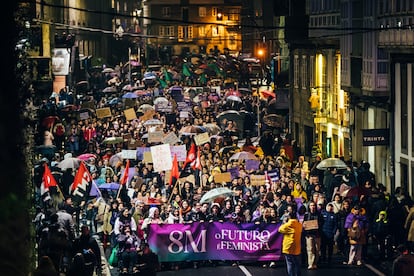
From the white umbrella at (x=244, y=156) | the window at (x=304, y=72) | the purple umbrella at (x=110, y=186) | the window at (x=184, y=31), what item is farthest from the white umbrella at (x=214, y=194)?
the window at (x=184, y=31)

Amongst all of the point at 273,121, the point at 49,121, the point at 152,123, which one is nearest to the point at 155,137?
the point at 49,121

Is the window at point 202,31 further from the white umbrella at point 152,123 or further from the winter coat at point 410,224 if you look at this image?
the winter coat at point 410,224

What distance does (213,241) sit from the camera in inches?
830

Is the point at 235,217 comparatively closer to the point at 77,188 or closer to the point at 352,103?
the point at 77,188

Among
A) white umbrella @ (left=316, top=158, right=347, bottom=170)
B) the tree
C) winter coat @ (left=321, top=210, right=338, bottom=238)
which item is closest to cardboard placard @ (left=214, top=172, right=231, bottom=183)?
white umbrella @ (left=316, top=158, right=347, bottom=170)

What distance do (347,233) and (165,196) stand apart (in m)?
5.63

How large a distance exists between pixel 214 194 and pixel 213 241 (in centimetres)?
278

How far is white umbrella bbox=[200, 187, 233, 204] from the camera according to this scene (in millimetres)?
23584

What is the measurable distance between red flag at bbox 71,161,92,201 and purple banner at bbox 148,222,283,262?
3.83 meters

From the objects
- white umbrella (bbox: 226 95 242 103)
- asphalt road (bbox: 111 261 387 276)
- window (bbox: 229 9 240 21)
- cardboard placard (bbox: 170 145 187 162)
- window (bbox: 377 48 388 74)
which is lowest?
asphalt road (bbox: 111 261 387 276)

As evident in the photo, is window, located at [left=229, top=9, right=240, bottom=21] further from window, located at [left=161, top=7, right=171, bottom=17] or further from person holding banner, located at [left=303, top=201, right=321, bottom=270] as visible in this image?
A: person holding banner, located at [left=303, top=201, right=321, bottom=270]

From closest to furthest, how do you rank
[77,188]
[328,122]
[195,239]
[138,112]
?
[195,239] < [77,188] < [328,122] < [138,112]

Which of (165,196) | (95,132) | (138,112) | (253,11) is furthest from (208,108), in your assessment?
(253,11)

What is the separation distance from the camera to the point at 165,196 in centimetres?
2544
